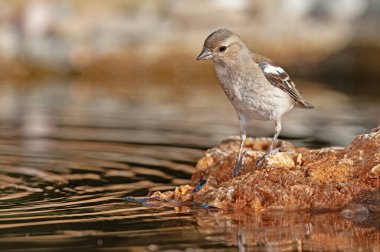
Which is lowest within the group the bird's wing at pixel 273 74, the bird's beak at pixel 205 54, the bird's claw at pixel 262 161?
the bird's claw at pixel 262 161

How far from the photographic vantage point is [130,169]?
29.7 feet

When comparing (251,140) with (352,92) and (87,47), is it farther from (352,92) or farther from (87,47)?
(87,47)

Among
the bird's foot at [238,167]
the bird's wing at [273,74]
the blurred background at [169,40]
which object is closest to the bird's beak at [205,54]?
the bird's wing at [273,74]

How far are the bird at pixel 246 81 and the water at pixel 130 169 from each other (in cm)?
100

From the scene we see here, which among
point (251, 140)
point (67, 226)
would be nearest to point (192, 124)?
point (251, 140)

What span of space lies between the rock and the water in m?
0.15

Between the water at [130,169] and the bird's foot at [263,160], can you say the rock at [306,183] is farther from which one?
the water at [130,169]

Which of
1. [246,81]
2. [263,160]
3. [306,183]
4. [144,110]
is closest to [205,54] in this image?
[246,81]

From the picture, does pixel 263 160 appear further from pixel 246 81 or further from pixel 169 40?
pixel 169 40

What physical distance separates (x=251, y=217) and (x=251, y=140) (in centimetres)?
185

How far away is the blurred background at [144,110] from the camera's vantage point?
20.5 feet

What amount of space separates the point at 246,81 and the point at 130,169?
1815mm

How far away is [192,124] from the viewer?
12.5m

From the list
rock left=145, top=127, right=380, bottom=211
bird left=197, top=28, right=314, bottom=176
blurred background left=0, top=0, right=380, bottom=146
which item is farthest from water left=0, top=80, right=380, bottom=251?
blurred background left=0, top=0, right=380, bottom=146
